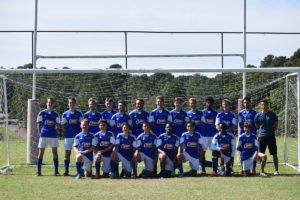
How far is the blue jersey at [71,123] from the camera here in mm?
12492

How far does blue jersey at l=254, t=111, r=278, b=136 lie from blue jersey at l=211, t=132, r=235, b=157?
688 mm

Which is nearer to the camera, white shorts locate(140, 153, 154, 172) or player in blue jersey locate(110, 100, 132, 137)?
white shorts locate(140, 153, 154, 172)

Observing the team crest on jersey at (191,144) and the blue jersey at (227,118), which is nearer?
the team crest on jersey at (191,144)

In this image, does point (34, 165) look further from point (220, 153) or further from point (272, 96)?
point (272, 96)

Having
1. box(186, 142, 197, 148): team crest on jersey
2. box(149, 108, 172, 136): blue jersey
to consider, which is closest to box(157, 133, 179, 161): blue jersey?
box(186, 142, 197, 148): team crest on jersey

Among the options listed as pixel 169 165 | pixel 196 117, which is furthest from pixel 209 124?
pixel 169 165

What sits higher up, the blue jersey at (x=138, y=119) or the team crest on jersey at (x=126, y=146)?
the blue jersey at (x=138, y=119)

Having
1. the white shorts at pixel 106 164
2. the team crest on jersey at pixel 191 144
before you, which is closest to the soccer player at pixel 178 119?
the team crest on jersey at pixel 191 144

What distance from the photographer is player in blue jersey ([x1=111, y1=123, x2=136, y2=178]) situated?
468 inches

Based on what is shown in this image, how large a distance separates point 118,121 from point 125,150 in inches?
28.6

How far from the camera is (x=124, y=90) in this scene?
16281 mm

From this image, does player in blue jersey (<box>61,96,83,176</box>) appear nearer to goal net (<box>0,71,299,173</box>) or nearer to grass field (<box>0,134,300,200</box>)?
grass field (<box>0,134,300,200</box>)

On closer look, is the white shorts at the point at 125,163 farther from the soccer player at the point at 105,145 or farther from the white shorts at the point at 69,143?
the white shorts at the point at 69,143

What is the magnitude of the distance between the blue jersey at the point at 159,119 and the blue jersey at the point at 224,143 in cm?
109
